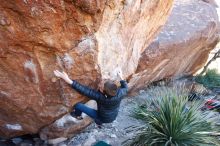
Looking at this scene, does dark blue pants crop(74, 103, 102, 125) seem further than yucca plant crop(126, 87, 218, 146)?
No

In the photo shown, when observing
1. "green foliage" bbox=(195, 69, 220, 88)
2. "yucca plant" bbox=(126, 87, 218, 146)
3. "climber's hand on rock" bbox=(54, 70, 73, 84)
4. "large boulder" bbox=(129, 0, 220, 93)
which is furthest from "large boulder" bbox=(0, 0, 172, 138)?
"green foliage" bbox=(195, 69, 220, 88)

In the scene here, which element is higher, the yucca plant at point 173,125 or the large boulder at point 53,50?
the large boulder at point 53,50

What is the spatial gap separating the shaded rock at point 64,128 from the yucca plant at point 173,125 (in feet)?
3.43

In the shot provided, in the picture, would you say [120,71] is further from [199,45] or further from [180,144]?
[199,45]

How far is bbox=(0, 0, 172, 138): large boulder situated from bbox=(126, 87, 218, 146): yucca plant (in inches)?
40.1

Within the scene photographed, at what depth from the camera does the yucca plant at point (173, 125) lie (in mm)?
6020

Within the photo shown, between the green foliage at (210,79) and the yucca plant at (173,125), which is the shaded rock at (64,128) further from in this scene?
the green foliage at (210,79)

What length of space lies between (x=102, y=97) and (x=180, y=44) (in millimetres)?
5092

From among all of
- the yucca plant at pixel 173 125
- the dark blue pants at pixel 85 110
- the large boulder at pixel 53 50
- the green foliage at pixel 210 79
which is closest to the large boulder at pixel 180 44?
the green foliage at pixel 210 79

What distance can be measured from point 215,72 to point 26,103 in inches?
388

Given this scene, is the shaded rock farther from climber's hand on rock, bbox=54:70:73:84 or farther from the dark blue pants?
climber's hand on rock, bbox=54:70:73:84

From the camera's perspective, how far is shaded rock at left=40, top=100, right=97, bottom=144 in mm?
6324

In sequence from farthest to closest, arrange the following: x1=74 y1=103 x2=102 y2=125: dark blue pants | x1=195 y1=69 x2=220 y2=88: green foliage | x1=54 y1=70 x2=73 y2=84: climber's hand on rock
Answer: x1=195 y1=69 x2=220 y2=88: green foliage → x1=74 y1=103 x2=102 y2=125: dark blue pants → x1=54 y1=70 x2=73 y2=84: climber's hand on rock

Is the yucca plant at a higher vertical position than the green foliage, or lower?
higher
